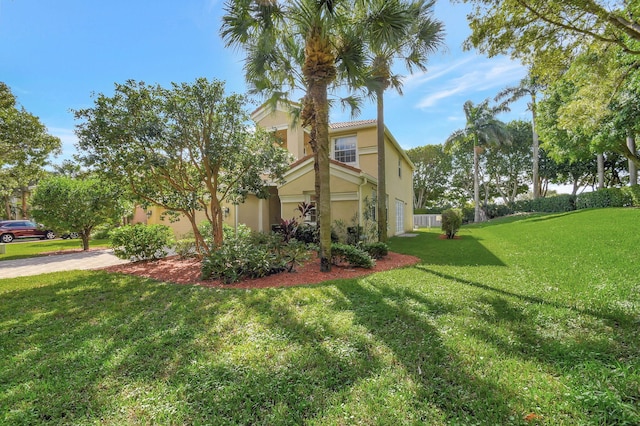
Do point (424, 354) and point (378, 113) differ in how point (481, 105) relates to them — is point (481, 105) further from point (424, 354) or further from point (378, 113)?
point (424, 354)

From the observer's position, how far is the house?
39.4 feet

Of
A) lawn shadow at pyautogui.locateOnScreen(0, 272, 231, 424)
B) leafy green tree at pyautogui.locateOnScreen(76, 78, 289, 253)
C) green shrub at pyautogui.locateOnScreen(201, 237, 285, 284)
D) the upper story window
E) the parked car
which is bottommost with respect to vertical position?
lawn shadow at pyautogui.locateOnScreen(0, 272, 231, 424)

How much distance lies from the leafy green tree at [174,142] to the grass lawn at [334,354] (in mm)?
3683

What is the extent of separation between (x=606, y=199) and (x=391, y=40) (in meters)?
23.8

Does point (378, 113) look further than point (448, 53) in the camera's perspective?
Yes

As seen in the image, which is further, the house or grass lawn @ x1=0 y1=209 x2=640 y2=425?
the house

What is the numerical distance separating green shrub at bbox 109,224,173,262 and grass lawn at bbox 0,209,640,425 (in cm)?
370

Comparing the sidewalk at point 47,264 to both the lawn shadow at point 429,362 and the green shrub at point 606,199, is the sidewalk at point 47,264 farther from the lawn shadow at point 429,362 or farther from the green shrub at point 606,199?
the green shrub at point 606,199

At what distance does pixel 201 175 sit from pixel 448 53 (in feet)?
32.5

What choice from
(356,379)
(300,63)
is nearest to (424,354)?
(356,379)

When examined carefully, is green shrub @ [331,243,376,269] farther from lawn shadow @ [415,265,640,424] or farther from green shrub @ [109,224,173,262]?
green shrub @ [109,224,173,262]

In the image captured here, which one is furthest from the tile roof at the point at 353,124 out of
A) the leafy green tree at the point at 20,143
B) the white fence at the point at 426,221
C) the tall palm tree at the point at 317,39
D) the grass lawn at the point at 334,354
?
the white fence at the point at 426,221

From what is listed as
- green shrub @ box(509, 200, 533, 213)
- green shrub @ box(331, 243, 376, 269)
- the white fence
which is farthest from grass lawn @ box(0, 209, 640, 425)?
green shrub @ box(509, 200, 533, 213)

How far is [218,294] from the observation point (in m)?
5.73
